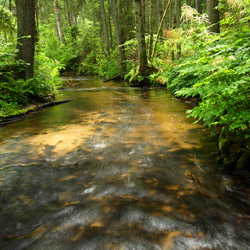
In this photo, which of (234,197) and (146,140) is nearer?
(234,197)

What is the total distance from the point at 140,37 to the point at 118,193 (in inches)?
452

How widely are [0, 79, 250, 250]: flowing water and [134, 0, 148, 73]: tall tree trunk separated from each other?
872cm

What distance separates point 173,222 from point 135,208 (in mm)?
438

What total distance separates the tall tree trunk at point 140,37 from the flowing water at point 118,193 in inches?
343

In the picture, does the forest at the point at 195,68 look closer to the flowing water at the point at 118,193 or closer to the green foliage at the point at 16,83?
the green foliage at the point at 16,83

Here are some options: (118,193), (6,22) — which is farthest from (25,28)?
(118,193)

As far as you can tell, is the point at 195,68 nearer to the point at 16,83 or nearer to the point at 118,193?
the point at 118,193

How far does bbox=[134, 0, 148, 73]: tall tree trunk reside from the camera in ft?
38.5

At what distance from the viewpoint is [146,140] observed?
4.14 metres

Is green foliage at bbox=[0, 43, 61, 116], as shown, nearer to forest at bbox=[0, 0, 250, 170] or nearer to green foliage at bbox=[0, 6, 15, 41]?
forest at bbox=[0, 0, 250, 170]

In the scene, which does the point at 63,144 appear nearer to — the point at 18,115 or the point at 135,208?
the point at 135,208

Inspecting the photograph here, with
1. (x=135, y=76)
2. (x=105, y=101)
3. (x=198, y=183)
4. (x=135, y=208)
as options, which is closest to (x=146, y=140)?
(x=198, y=183)

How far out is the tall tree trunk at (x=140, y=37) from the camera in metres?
11.7

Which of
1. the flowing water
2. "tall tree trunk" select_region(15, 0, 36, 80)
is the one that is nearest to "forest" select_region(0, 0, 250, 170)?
"tall tree trunk" select_region(15, 0, 36, 80)
